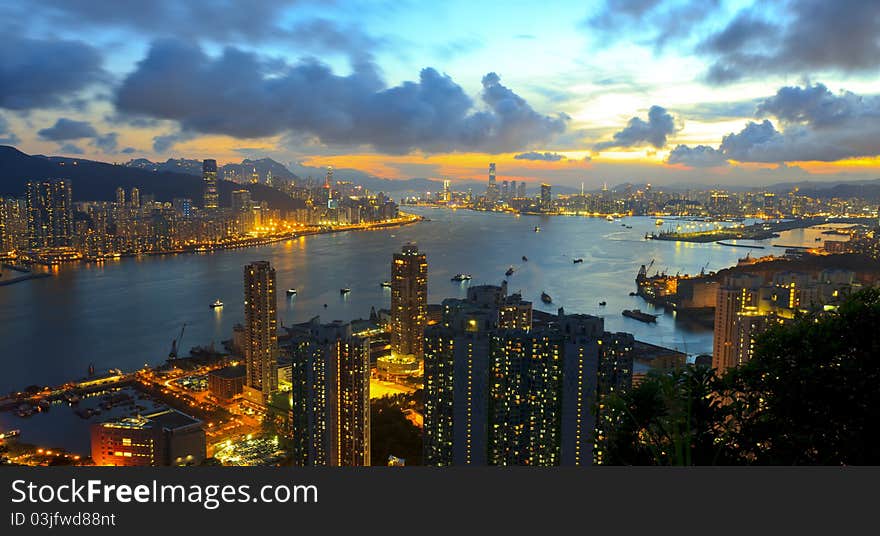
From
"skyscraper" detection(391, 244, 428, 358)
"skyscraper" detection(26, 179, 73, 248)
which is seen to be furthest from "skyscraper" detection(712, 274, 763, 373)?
"skyscraper" detection(26, 179, 73, 248)

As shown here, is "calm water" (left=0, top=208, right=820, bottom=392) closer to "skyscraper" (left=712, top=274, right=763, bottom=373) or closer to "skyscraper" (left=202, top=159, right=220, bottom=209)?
"skyscraper" (left=712, top=274, right=763, bottom=373)

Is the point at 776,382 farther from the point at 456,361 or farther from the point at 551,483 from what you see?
the point at 456,361

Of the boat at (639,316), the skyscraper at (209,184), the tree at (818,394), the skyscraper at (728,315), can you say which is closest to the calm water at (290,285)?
the boat at (639,316)

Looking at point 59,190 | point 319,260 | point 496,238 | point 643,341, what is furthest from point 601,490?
point 59,190

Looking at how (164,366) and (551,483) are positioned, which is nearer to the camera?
(551,483)

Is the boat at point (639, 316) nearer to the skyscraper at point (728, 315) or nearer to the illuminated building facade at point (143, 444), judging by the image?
the skyscraper at point (728, 315)

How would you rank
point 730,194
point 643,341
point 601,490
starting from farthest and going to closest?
point 730,194 → point 643,341 → point 601,490
